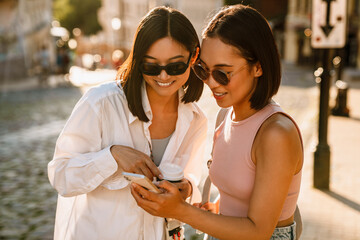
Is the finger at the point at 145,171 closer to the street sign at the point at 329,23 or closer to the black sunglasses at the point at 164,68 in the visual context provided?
the black sunglasses at the point at 164,68

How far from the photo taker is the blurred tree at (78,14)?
6097 cm

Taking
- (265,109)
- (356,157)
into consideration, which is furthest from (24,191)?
(356,157)

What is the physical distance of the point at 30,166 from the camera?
6848 millimetres

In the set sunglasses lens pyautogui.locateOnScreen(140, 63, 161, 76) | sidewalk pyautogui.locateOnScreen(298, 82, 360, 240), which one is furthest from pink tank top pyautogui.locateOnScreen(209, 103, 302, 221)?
sidewalk pyautogui.locateOnScreen(298, 82, 360, 240)

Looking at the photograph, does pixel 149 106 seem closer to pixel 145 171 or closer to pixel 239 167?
pixel 145 171

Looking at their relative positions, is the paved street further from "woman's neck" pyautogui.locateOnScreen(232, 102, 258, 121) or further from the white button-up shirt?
the white button-up shirt

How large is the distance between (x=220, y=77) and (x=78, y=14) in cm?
6464

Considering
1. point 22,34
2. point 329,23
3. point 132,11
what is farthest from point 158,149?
point 132,11

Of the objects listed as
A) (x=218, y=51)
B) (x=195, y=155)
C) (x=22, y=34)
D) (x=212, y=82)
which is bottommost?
(x=195, y=155)

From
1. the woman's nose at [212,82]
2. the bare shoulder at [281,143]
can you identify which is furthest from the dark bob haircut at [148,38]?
the bare shoulder at [281,143]

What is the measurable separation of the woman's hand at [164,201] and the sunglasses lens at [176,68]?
2.28 ft

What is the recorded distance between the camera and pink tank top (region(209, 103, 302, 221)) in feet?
5.54

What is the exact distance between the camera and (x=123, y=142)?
2143 mm

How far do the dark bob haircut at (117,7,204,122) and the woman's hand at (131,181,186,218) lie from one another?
2.05 feet
